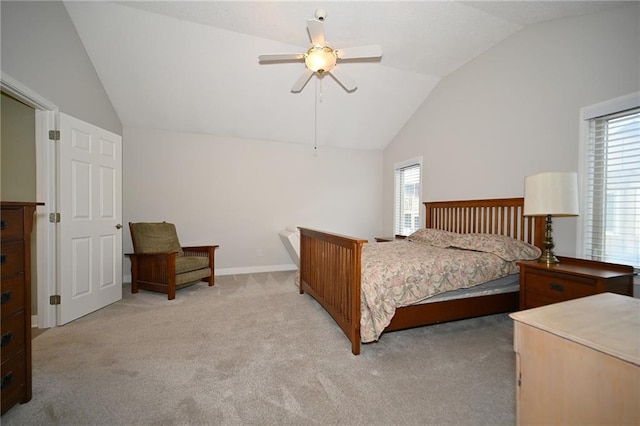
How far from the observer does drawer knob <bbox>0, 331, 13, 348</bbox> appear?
1.33 meters

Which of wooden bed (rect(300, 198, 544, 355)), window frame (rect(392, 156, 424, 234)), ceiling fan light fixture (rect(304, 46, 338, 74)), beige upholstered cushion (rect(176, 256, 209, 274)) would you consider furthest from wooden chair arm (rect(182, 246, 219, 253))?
window frame (rect(392, 156, 424, 234))

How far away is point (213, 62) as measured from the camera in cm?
329

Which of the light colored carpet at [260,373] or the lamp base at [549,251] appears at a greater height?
the lamp base at [549,251]

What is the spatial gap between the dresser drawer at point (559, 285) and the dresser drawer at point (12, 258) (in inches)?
141

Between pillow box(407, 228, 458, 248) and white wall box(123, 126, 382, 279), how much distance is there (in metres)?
1.91

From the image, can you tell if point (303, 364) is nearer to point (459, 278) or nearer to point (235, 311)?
point (235, 311)

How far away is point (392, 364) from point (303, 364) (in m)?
0.65

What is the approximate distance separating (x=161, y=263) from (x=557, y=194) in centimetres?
432

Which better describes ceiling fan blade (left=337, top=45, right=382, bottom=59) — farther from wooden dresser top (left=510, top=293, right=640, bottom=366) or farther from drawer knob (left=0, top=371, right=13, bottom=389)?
drawer knob (left=0, top=371, right=13, bottom=389)

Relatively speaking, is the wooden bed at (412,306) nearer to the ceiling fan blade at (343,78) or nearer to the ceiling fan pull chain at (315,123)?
the ceiling fan blade at (343,78)

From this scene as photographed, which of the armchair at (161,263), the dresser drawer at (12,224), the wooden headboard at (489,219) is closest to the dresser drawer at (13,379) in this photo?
the dresser drawer at (12,224)

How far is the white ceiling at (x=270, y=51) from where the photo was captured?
2.54 meters

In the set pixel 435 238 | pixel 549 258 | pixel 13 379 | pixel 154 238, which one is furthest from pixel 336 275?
pixel 154 238

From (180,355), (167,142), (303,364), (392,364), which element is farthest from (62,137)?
(392,364)
